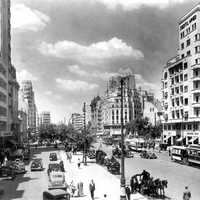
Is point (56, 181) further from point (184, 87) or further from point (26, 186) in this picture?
point (184, 87)

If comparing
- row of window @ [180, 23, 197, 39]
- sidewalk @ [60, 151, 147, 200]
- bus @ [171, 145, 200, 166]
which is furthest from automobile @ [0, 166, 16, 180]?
row of window @ [180, 23, 197, 39]

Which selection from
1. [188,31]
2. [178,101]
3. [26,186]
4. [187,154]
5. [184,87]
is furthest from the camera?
[178,101]

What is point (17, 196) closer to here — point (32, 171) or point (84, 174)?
point (84, 174)

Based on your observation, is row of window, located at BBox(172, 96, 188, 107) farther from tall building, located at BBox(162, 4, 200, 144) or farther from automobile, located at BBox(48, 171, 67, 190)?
automobile, located at BBox(48, 171, 67, 190)

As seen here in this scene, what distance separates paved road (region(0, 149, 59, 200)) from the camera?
3225 centimetres

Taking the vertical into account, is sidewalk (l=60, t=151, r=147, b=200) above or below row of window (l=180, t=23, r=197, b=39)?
below

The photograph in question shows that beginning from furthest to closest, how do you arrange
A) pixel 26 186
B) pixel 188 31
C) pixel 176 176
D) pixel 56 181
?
1. pixel 188 31
2. pixel 176 176
3. pixel 26 186
4. pixel 56 181

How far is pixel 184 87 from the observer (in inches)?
3369

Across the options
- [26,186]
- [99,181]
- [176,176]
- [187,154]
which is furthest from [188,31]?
[26,186]

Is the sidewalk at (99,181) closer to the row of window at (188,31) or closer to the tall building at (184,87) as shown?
the tall building at (184,87)

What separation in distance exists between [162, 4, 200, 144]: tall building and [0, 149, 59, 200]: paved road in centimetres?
4339

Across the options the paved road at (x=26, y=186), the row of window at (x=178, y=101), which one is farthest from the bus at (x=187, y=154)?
the row of window at (x=178, y=101)

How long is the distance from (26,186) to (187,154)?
27.0m

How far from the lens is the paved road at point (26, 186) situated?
32.3 m
